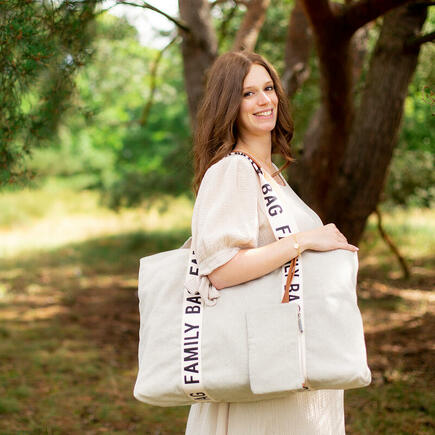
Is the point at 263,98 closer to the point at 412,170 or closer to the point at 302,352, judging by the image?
the point at 302,352

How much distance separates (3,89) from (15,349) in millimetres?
3373

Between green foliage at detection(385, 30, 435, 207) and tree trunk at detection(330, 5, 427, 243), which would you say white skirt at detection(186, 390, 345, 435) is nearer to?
tree trunk at detection(330, 5, 427, 243)

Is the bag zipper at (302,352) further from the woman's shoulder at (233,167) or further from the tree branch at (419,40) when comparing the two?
the tree branch at (419,40)

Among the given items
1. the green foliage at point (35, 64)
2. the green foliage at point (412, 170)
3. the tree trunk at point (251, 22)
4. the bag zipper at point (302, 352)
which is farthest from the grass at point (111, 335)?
the tree trunk at point (251, 22)

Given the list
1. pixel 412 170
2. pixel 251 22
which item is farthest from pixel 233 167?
pixel 412 170

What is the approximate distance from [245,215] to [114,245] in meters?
9.83

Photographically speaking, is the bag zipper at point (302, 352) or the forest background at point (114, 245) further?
the forest background at point (114, 245)

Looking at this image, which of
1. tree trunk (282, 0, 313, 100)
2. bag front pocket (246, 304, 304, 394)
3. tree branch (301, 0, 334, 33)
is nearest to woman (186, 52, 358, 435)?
bag front pocket (246, 304, 304, 394)

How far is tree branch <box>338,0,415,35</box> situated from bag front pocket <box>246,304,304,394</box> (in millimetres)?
2128

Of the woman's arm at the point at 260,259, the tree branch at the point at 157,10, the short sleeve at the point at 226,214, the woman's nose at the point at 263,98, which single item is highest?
the tree branch at the point at 157,10

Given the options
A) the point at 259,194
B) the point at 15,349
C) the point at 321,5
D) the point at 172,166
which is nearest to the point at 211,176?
the point at 259,194

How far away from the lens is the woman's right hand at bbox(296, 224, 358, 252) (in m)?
1.62

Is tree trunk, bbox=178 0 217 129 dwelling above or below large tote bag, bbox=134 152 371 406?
above

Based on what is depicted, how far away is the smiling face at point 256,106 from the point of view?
1795mm
